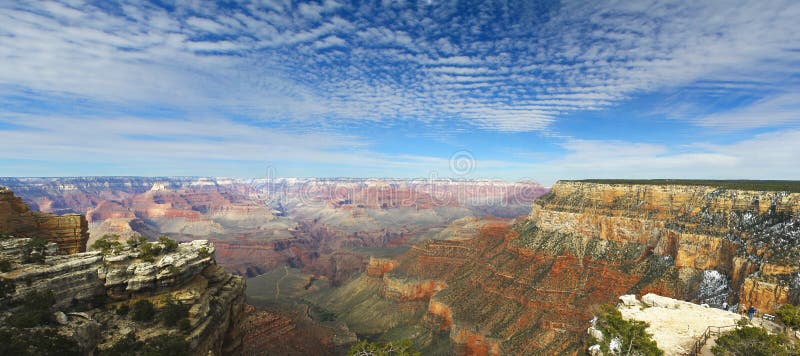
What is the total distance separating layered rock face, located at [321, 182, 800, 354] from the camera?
4541 centimetres

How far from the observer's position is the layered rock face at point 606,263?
4541 cm

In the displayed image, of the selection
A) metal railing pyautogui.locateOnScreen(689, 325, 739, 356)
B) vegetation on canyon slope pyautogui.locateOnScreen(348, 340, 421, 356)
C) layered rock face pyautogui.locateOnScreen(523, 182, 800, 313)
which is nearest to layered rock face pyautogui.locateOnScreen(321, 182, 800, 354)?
layered rock face pyautogui.locateOnScreen(523, 182, 800, 313)

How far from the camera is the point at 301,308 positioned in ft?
320

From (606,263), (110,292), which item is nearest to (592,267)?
(606,263)

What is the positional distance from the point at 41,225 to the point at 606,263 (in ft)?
249

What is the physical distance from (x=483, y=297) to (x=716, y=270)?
3764 centimetres

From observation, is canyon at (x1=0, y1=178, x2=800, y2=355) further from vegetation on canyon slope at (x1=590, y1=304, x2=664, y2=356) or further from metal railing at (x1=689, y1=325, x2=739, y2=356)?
vegetation on canyon slope at (x1=590, y1=304, x2=664, y2=356)

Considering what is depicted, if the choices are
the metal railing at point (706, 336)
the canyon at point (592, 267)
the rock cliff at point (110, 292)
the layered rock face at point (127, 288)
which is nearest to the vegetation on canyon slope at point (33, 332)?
the rock cliff at point (110, 292)

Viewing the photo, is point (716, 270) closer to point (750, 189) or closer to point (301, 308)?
point (750, 189)

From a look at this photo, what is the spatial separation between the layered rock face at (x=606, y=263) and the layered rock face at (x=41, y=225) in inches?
2260

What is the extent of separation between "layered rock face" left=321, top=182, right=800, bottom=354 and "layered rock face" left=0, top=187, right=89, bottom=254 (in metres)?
57.4

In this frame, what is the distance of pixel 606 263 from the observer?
6134 cm

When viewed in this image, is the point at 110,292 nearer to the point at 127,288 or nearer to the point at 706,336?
the point at 127,288

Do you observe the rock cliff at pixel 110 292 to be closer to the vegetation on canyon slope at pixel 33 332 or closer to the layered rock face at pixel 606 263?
the vegetation on canyon slope at pixel 33 332
